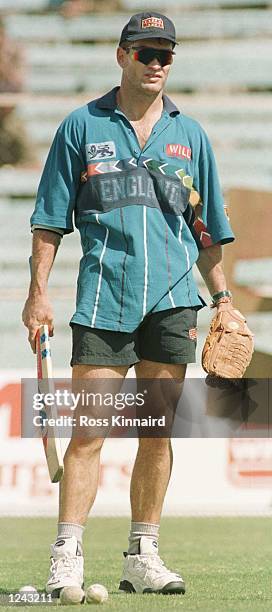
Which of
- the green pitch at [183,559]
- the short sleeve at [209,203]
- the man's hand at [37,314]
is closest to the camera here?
the green pitch at [183,559]

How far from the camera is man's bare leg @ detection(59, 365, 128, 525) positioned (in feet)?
13.0

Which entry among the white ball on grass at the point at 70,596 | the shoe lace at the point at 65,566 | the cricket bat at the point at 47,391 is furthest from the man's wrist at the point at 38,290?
the white ball on grass at the point at 70,596

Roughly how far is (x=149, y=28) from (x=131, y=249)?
0.76m

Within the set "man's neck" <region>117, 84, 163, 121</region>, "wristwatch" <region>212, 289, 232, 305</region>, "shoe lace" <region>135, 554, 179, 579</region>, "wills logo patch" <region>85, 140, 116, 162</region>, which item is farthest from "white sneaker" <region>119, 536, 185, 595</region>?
"man's neck" <region>117, 84, 163, 121</region>

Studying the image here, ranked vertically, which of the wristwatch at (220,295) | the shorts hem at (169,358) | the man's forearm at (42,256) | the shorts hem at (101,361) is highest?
the man's forearm at (42,256)

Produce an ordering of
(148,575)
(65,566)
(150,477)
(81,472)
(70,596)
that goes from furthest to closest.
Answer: (150,477) → (148,575) → (81,472) → (65,566) → (70,596)

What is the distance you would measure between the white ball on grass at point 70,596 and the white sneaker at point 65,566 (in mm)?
36

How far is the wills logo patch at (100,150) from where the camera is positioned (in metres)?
4.08

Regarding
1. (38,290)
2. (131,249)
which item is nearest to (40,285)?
(38,290)

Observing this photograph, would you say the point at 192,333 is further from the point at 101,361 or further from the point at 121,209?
the point at 121,209

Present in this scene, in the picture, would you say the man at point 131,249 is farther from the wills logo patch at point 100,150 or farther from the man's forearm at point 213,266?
the man's forearm at point 213,266

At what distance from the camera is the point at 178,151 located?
417cm

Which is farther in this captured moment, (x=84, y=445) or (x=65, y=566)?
(x=84, y=445)

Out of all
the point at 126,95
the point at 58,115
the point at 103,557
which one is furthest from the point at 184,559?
the point at 58,115
